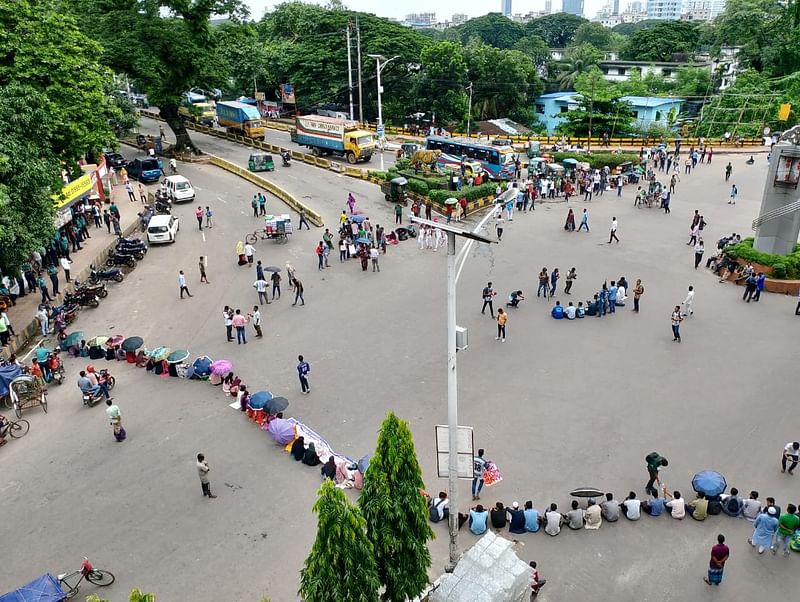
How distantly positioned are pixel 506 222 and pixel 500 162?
28.9ft

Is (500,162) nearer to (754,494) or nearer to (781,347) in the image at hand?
(781,347)

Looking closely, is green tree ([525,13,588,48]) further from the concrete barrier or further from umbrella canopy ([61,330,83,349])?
umbrella canopy ([61,330,83,349])

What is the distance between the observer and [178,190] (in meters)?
34.5

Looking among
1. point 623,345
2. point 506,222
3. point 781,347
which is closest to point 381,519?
point 623,345

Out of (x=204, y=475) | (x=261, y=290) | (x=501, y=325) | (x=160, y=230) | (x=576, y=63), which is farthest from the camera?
(x=576, y=63)

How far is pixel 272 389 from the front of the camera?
660 inches

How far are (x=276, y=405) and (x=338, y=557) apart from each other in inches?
302

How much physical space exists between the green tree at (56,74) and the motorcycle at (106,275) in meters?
4.70

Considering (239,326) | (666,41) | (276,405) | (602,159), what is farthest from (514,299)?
(666,41)

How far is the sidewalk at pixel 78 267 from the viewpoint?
20.0m

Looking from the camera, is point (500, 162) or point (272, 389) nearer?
point (272, 389)

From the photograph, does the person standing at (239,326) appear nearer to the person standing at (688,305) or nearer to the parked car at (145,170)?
the person standing at (688,305)

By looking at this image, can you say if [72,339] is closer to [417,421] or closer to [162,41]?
[417,421]

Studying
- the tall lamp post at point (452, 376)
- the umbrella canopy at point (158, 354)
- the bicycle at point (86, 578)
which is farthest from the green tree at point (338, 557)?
the umbrella canopy at point (158, 354)
